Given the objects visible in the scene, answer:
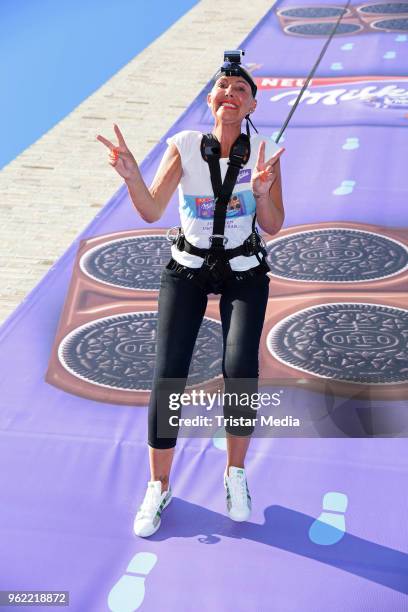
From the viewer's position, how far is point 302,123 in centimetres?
786

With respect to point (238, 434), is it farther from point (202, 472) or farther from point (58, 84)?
point (58, 84)

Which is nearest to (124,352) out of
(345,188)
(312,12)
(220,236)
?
(220,236)

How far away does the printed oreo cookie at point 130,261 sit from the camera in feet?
17.7

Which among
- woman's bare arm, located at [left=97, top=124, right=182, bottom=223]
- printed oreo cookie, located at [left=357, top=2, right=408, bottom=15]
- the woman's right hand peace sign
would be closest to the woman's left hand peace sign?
woman's bare arm, located at [left=97, top=124, right=182, bottom=223]

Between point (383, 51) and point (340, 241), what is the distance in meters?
4.67

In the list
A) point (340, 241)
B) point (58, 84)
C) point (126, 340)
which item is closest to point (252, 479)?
point (126, 340)

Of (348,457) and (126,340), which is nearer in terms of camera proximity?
(348,457)

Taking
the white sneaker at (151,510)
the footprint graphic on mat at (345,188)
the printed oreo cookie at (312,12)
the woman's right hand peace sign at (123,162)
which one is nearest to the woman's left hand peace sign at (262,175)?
the woman's right hand peace sign at (123,162)

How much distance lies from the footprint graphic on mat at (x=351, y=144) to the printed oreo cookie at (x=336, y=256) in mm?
1576

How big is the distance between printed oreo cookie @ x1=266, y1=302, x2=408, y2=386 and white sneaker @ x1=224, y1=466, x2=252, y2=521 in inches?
38.9

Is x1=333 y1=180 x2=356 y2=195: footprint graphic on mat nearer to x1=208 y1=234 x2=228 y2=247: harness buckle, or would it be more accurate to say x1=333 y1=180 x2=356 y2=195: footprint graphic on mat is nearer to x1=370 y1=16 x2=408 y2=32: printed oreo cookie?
x1=208 y1=234 x2=228 y2=247: harness buckle

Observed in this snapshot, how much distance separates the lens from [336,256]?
18.2 feet

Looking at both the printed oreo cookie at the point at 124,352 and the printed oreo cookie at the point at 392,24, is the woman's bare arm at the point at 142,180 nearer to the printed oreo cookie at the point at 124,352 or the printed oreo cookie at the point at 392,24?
the printed oreo cookie at the point at 124,352

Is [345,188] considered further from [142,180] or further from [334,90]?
[142,180]
